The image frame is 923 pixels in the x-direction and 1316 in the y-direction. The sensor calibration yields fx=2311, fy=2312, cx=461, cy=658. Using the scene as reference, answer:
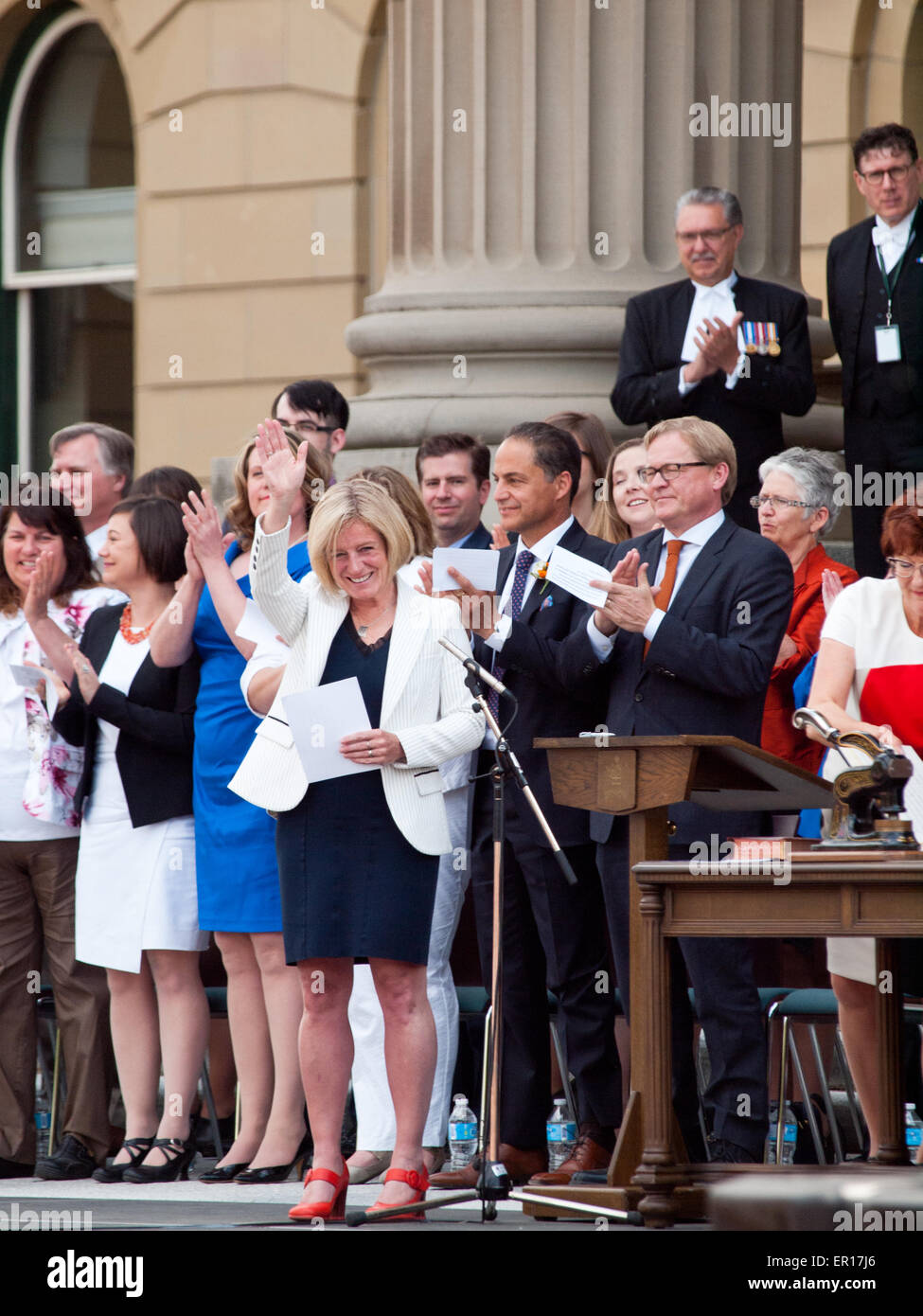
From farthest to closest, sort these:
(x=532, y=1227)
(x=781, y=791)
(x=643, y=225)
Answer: (x=643, y=225) < (x=781, y=791) < (x=532, y=1227)

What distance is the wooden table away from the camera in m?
5.59

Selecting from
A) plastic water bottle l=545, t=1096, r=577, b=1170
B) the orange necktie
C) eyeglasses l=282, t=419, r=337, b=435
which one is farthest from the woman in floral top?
the orange necktie

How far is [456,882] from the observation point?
24.1ft

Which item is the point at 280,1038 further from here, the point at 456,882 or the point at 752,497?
the point at 752,497

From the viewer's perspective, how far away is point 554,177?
9.12 meters

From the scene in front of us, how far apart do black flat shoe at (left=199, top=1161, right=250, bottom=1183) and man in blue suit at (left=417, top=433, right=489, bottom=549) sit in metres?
2.12

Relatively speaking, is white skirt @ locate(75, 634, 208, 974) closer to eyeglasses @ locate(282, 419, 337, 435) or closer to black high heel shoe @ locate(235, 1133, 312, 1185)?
black high heel shoe @ locate(235, 1133, 312, 1185)

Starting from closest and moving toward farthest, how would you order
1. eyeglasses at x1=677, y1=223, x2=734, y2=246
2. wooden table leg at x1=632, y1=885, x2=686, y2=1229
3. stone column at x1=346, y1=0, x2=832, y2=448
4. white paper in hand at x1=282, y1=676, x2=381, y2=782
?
1. wooden table leg at x1=632, y1=885, x2=686, y2=1229
2. white paper in hand at x1=282, y1=676, x2=381, y2=782
3. eyeglasses at x1=677, y1=223, x2=734, y2=246
4. stone column at x1=346, y1=0, x2=832, y2=448

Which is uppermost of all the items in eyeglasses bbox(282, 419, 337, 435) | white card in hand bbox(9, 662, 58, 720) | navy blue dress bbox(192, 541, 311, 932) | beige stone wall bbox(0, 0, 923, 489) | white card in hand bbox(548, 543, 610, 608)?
beige stone wall bbox(0, 0, 923, 489)

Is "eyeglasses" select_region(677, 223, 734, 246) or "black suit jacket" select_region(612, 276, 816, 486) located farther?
"eyeglasses" select_region(677, 223, 734, 246)

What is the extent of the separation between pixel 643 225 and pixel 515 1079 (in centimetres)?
378

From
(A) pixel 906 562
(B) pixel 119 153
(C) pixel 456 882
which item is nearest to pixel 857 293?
(A) pixel 906 562

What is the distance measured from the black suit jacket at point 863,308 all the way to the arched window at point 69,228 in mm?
7822

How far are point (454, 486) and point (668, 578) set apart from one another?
1.25m
